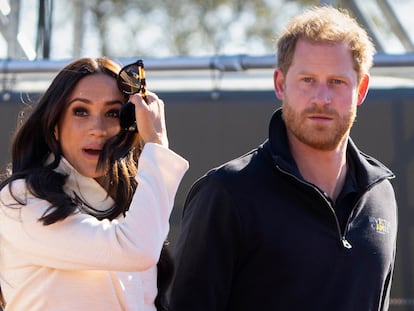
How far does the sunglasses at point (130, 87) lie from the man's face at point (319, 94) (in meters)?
0.53

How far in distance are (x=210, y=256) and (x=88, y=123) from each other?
51cm

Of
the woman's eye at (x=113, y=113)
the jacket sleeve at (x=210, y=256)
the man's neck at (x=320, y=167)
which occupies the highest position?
the woman's eye at (x=113, y=113)

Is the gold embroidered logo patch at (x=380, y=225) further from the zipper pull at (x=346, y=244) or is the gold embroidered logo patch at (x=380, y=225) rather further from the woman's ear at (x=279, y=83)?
the woman's ear at (x=279, y=83)

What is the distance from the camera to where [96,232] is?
2486 millimetres

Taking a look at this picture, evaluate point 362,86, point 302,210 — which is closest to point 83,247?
point 302,210

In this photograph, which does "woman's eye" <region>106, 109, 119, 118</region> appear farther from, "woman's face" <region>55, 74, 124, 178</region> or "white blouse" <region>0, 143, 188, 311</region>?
"white blouse" <region>0, 143, 188, 311</region>

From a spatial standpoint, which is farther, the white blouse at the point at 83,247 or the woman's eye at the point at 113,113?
the woman's eye at the point at 113,113

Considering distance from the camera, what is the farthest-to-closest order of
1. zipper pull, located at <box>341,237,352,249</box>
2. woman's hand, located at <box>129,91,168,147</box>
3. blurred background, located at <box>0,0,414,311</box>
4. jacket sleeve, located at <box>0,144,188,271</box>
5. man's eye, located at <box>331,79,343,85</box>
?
blurred background, located at <box>0,0,414,311</box> → man's eye, located at <box>331,79,343,85</box> → zipper pull, located at <box>341,237,352,249</box> → woman's hand, located at <box>129,91,168,147</box> → jacket sleeve, located at <box>0,144,188,271</box>

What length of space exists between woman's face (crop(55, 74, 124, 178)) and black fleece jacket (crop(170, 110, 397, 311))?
13.6 inches

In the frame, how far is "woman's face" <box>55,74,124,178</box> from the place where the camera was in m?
2.73

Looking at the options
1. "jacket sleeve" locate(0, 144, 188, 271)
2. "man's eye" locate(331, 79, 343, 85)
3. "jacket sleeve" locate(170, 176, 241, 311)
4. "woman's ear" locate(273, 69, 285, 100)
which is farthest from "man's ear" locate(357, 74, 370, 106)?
"jacket sleeve" locate(0, 144, 188, 271)

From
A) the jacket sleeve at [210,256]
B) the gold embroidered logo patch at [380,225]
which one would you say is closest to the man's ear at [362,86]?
the gold embroidered logo patch at [380,225]

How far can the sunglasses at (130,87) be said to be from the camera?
2719mm

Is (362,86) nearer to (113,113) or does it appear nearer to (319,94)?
(319,94)
